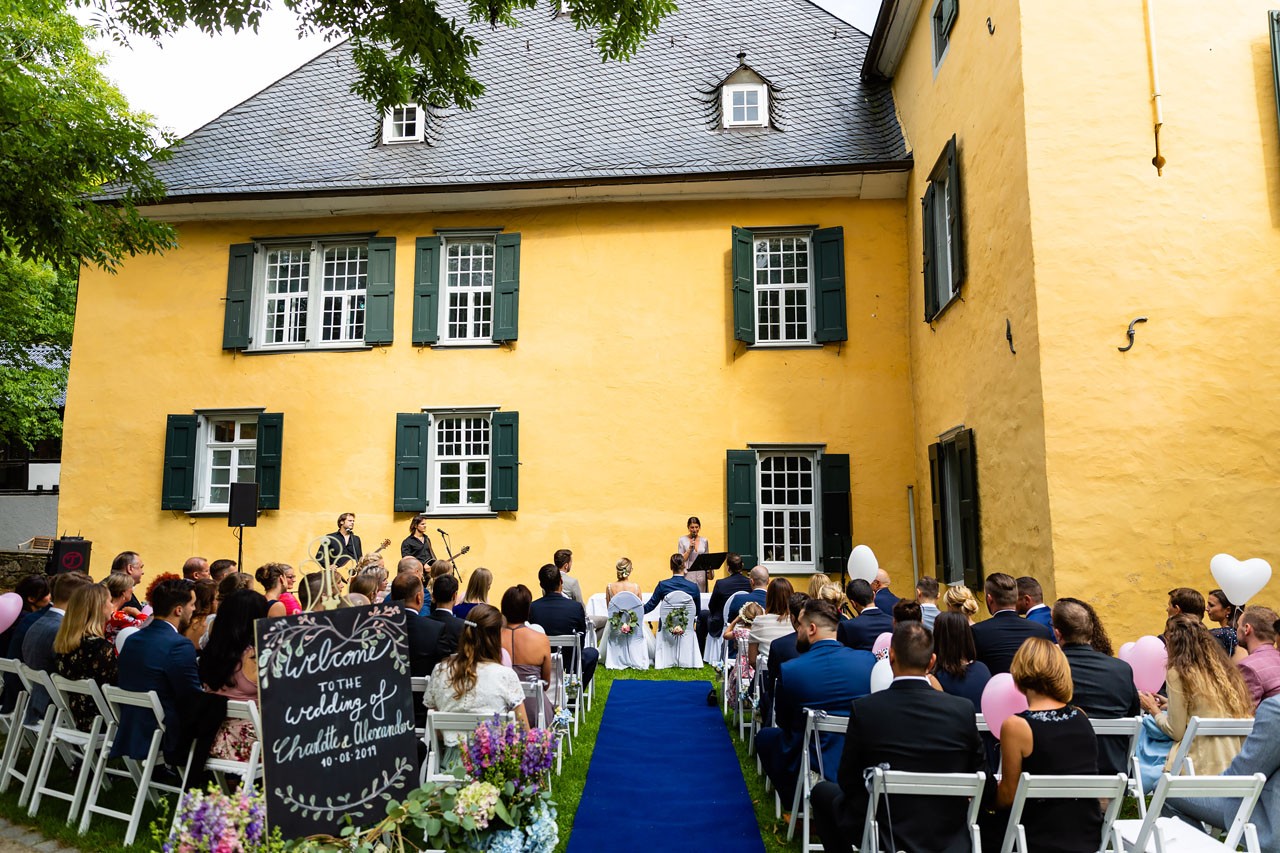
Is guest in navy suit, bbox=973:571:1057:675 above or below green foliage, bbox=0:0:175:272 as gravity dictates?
below

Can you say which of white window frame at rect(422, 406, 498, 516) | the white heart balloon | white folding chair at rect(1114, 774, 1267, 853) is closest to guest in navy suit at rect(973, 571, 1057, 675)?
white folding chair at rect(1114, 774, 1267, 853)

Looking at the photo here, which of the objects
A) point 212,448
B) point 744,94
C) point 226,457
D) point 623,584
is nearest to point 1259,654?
point 623,584

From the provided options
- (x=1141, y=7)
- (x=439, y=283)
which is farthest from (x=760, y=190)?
(x=1141, y=7)

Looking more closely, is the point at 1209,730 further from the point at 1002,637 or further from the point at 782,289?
the point at 782,289

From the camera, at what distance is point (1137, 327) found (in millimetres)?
8523

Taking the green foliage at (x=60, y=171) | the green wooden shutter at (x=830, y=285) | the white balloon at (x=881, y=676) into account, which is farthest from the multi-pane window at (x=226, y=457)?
the white balloon at (x=881, y=676)

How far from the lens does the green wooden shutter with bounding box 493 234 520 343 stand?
14234 millimetres

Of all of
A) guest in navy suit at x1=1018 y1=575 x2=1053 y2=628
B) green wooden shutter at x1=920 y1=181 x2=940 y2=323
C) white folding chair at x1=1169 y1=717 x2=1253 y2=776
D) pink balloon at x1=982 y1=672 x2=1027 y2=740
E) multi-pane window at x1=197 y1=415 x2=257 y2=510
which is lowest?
white folding chair at x1=1169 y1=717 x2=1253 y2=776

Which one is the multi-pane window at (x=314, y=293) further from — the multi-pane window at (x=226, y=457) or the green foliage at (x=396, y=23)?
the green foliage at (x=396, y=23)

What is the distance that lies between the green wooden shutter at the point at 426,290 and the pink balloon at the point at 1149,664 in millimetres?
10765

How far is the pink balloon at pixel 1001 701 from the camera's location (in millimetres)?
4402

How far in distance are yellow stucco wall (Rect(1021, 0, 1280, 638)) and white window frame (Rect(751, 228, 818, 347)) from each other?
5410 mm

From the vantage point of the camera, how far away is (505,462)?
14.0 meters

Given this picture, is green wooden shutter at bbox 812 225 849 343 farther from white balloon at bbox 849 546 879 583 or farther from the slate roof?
white balloon at bbox 849 546 879 583
